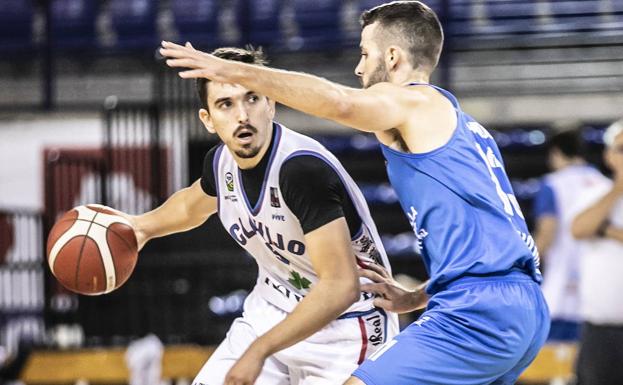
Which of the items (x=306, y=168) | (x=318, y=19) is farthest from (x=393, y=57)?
(x=318, y=19)

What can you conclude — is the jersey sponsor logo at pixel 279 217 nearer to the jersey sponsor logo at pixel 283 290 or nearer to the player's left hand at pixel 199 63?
the jersey sponsor logo at pixel 283 290

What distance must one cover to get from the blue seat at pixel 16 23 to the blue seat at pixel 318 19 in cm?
299

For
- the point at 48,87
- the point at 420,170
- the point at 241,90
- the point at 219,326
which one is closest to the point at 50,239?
the point at 241,90

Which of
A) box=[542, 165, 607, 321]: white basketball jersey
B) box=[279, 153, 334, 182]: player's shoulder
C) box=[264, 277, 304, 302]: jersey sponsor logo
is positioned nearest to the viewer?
box=[279, 153, 334, 182]: player's shoulder

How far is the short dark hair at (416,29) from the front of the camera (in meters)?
3.60

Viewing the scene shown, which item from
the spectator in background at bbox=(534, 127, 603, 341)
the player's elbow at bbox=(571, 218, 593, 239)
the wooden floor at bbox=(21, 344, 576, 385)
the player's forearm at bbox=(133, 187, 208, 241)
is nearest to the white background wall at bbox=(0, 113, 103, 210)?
the wooden floor at bbox=(21, 344, 576, 385)

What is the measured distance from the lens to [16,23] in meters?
12.4

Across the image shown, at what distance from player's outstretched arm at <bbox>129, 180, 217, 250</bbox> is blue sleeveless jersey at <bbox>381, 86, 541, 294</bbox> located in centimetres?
110

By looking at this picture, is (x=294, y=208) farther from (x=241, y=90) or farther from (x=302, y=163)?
(x=241, y=90)

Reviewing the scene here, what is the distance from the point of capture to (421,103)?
340 cm

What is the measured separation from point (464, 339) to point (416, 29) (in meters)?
1.03

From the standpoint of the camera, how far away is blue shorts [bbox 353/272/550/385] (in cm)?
324

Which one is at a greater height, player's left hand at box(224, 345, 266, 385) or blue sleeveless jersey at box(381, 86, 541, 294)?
blue sleeveless jersey at box(381, 86, 541, 294)

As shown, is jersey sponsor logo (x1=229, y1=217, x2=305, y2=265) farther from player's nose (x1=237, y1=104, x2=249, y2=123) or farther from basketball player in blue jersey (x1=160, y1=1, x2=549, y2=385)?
basketball player in blue jersey (x1=160, y1=1, x2=549, y2=385)
